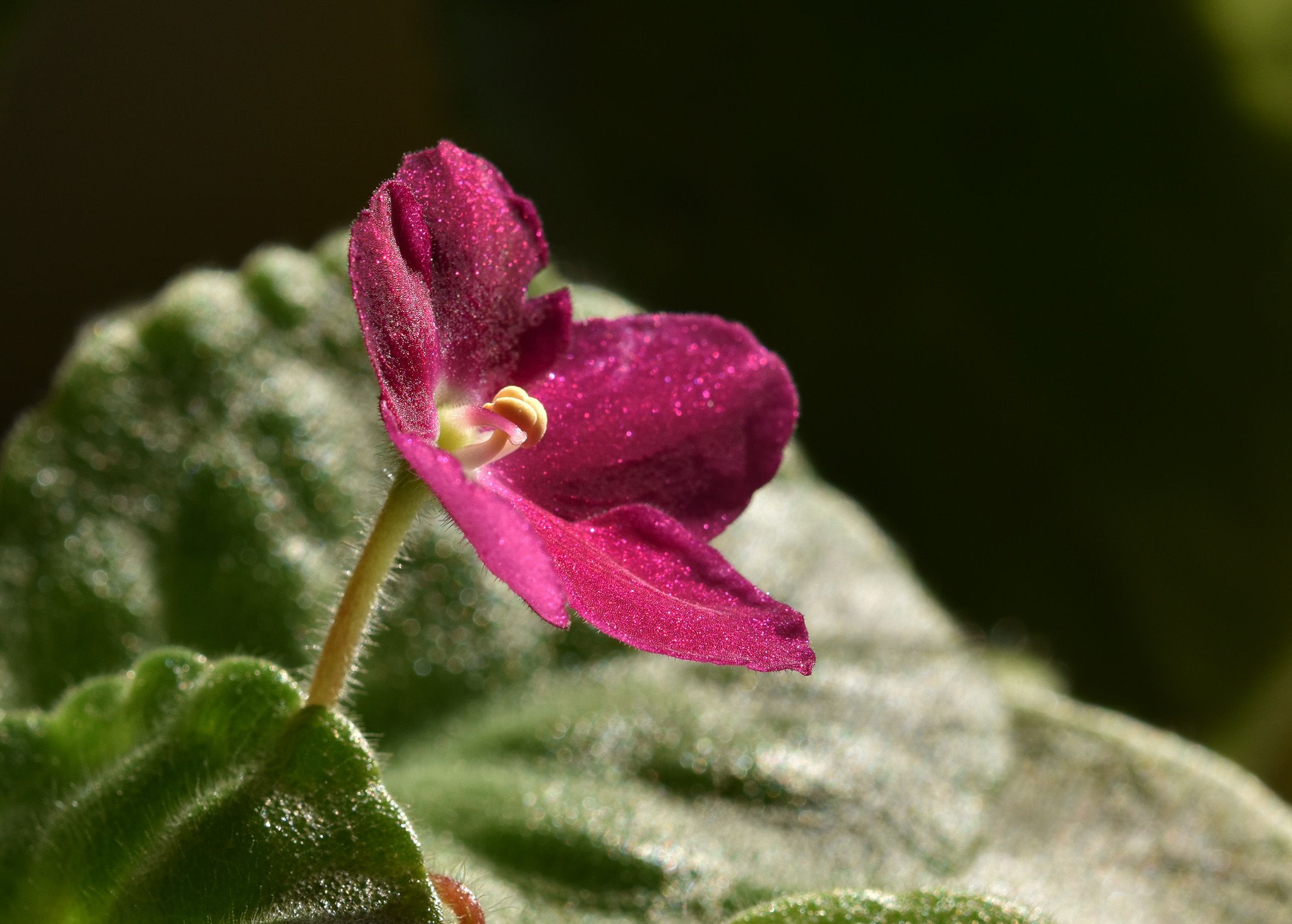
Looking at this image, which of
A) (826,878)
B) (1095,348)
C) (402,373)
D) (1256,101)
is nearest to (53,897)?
(402,373)

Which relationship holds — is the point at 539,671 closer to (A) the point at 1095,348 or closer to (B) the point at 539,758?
(B) the point at 539,758

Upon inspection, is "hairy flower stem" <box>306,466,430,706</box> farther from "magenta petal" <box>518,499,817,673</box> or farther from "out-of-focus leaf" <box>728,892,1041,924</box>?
"out-of-focus leaf" <box>728,892,1041,924</box>

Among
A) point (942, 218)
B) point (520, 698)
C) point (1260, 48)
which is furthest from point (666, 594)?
point (1260, 48)

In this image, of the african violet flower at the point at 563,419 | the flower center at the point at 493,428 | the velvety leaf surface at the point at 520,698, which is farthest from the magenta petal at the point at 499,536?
the velvety leaf surface at the point at 520,698

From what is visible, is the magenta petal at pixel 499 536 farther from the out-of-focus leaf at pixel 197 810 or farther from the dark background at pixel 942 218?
the dark background at pixel 942 218

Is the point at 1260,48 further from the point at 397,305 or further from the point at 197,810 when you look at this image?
the point at 197,810


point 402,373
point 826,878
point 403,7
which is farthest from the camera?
point 403,7
